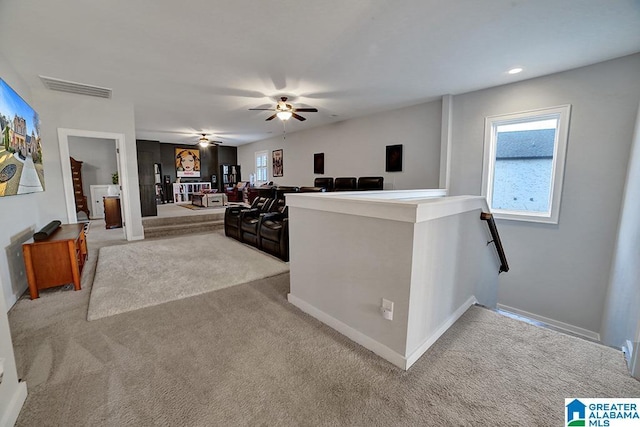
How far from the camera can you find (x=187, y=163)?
11383 mm

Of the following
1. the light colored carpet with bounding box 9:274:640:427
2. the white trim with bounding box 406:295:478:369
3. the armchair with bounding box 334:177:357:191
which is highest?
the armchair with bounding box 334:177:357:191

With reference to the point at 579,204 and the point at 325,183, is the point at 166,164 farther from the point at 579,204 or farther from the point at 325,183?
the point at 579,204

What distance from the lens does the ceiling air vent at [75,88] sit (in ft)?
12.3

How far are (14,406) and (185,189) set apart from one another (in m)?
10.9

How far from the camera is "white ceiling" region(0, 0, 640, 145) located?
2.20 m

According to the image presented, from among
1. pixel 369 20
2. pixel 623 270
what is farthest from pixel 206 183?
pixel 623 270

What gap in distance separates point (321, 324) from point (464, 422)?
1202mm

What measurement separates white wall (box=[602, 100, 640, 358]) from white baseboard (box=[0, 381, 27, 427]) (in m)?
4.45

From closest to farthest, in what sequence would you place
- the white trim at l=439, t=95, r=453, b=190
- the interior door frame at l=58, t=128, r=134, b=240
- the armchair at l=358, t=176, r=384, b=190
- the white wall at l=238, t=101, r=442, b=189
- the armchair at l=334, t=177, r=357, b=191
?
the interior door frame at l=58, t=128, r=134, b=240
the white trim at l=439, t=95, r=453, b=190
the white wall at l=238, t=101, r=442, b=189
the armchair at l=358, t=176, r=384, b=190
the armchair at l=334, t=177, r=357, b=191

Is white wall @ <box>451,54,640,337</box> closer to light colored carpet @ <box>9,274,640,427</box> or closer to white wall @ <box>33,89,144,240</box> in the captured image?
light colored carpet @ <box>9,274,640,427</box>

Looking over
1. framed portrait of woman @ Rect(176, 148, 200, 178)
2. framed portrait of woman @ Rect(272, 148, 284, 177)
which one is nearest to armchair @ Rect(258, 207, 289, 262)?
framed portrait of woman @ Rect(272, 148, 284, 177)

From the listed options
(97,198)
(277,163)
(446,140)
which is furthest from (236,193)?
(446,140)

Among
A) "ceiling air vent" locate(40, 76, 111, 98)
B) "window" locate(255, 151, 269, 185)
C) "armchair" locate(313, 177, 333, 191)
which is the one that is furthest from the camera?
"window" locate(255, 151, 269, 185)

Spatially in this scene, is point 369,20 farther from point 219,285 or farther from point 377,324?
point 219,285
